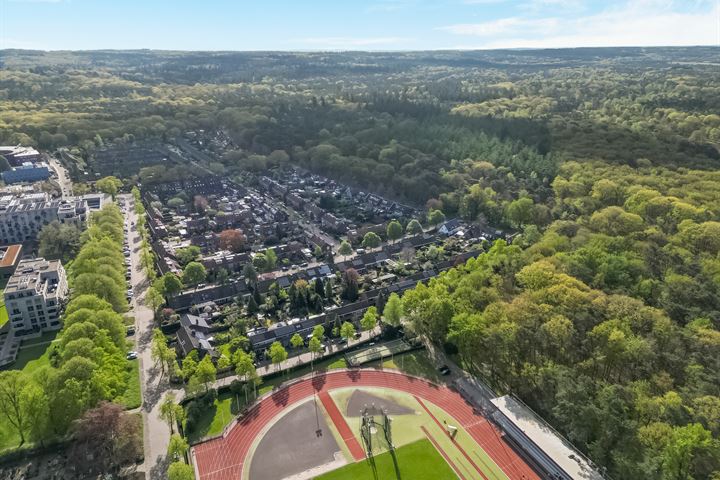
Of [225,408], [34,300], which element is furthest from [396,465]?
[34,300]

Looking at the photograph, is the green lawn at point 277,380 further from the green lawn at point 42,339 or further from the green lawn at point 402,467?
the green lawn at point 42,339

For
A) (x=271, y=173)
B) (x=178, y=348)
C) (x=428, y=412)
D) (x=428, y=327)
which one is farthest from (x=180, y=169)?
(x=428, y=412)

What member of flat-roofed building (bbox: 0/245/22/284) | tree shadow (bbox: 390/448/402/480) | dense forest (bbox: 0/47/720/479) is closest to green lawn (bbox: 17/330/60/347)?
flat-roofed building (bbox: 0/245/22/284)

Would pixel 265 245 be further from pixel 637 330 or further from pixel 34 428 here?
pixel 637 330

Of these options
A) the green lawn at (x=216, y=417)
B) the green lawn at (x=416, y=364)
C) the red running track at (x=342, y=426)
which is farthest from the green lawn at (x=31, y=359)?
the green lawn at (x=416, y=364)

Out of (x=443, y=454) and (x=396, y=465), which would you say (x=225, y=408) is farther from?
(x=443, y=454)
